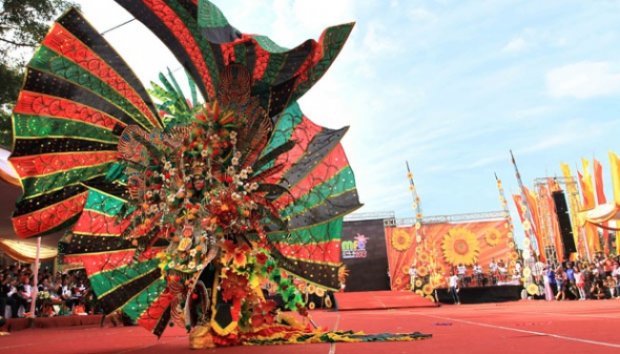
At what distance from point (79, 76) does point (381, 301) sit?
40.1 ft

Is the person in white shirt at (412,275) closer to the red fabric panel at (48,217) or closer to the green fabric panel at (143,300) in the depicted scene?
the green fabric panel at (143,300)

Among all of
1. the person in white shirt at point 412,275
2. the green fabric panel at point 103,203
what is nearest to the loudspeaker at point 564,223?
the person in white shirt at point 412,275

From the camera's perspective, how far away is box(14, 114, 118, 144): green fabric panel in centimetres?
392

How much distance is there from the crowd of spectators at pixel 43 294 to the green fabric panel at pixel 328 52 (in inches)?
240

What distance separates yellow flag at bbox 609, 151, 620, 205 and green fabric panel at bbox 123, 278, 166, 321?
13519 mm

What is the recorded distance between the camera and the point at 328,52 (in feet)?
11.8

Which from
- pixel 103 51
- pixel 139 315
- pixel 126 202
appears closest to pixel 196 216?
pixel 126 202

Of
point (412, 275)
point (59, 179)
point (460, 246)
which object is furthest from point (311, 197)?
point (460, 246)

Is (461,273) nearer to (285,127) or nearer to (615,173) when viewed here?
(615,173)

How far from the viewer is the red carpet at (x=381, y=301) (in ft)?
45.3

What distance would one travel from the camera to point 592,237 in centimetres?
2073

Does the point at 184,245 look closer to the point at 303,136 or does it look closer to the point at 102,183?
the point at 102,183

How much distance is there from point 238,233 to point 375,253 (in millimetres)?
16995

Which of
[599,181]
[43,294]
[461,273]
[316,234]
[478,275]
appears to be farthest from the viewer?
[478,275]
